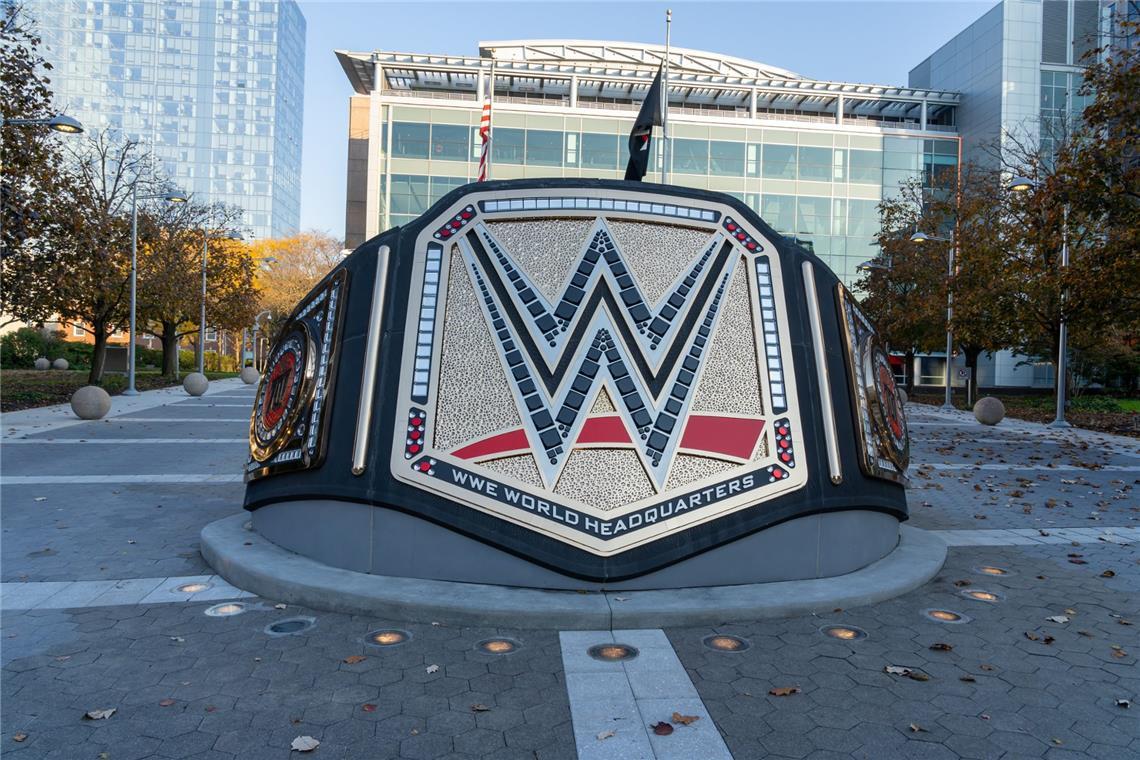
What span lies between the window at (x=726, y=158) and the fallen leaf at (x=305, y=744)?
166 ft

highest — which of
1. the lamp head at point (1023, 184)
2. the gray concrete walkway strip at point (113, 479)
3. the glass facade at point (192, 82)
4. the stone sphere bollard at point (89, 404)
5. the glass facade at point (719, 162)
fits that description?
the glass facade at point (192, 82)

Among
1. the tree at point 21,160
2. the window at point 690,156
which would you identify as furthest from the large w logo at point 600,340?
the window at point 690,156

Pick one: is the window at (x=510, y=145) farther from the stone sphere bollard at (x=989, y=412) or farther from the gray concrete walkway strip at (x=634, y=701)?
the gray concrete walkway strip at (x=634, y=701)

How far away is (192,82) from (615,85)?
487ft

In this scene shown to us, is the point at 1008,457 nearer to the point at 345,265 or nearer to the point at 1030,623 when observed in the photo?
the point at 1030,623

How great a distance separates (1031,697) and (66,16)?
20316 centimetres

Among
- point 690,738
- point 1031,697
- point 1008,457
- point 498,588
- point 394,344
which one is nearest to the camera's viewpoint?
point 690,738

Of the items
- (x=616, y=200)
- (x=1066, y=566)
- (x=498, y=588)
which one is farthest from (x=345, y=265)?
(x=1066, y=566)

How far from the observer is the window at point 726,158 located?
165 feet

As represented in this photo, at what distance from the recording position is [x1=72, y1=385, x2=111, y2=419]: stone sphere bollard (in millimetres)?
19062

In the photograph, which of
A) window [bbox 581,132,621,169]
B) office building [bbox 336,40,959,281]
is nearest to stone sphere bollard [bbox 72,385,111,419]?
office building [bbox 336,40,959,281]

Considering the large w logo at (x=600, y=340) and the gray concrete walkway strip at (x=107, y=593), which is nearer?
the gray concrete walkway strip at (x=107, y=593)

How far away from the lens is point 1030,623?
5.50 metres

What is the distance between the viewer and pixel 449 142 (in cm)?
4772
